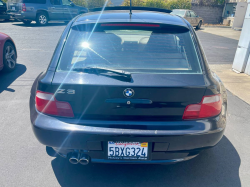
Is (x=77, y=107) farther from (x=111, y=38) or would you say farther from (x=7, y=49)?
(x=7, y=49)

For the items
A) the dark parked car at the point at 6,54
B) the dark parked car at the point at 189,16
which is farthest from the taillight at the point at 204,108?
the dark parked car at the point at 189,16

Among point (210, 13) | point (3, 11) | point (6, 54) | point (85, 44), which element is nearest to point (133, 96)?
point (85, 44)

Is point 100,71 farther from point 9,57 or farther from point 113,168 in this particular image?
point 9,57

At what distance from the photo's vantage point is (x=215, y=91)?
7.54 feet

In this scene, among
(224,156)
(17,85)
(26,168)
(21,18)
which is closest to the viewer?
(26,168)

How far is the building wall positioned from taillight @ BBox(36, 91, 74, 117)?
2462 centimetres

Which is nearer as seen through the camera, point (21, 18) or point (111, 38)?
point (111, 38)

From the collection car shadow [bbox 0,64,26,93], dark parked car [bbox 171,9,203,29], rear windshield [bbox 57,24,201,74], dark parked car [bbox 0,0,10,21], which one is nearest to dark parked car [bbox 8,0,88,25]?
dark parked car [bbox 0,0,10,21]

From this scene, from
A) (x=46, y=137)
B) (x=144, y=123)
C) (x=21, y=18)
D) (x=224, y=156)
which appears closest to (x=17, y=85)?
(x=46, y=137)

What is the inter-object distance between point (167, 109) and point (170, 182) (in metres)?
0.89

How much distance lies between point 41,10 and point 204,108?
15.8m

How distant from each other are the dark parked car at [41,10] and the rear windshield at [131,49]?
14346 millimetres

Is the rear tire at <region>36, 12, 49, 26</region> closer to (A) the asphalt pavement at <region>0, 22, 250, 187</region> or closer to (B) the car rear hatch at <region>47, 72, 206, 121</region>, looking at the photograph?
(A) the asphalt pavement at <region>0, 22, 250, 187</region>

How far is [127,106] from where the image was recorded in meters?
2.19
